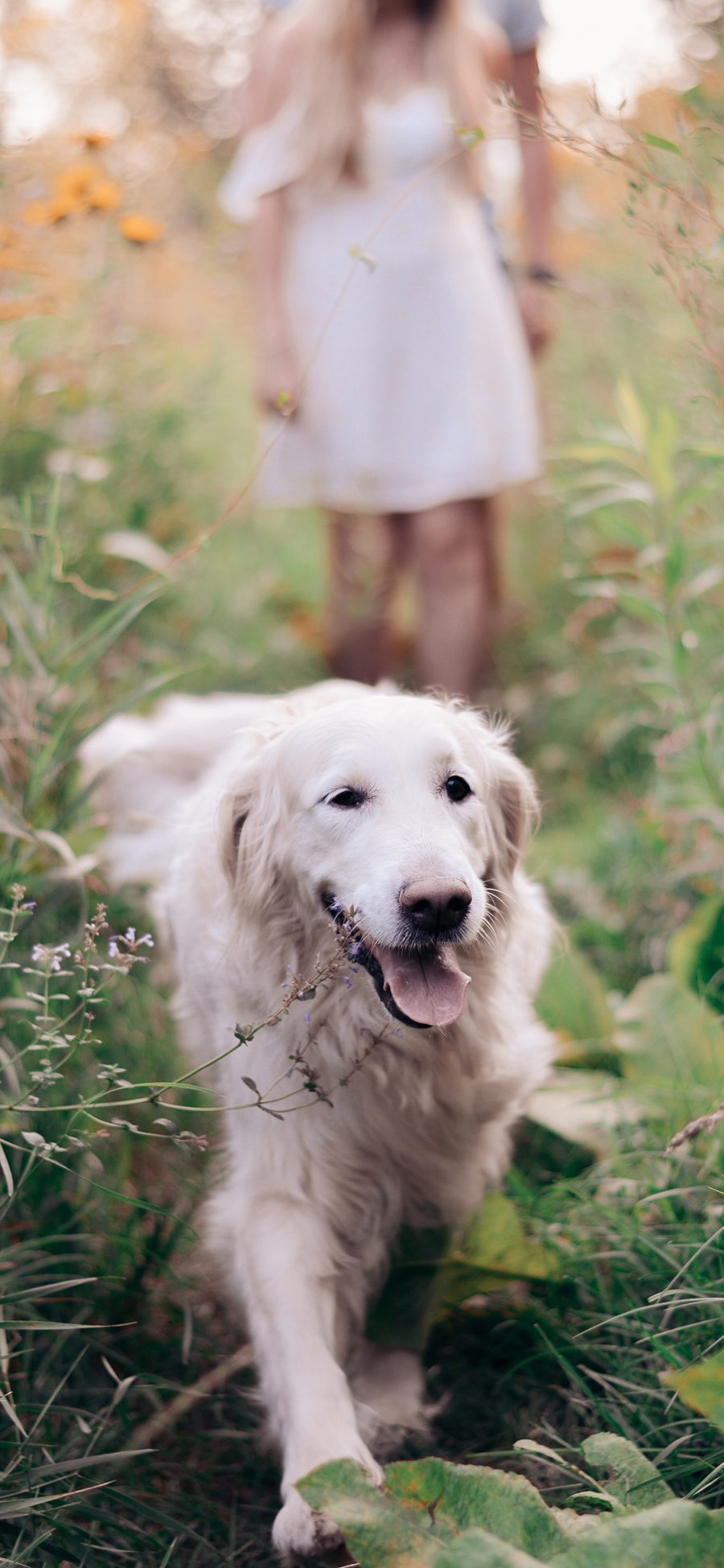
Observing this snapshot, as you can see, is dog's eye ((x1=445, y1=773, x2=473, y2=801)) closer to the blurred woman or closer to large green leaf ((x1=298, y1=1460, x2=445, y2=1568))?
large green leaf ((x1=298, y1=1460, x2=445, y2=1568))

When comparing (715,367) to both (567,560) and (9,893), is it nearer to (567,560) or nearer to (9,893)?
(9,893)

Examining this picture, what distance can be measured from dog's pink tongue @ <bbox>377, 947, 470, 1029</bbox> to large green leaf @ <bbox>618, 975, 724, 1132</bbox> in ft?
1.87

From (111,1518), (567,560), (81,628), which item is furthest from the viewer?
(567,560)

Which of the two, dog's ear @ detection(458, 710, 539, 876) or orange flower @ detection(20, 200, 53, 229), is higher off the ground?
orange flower @ detection(20, 200, 53, 229)

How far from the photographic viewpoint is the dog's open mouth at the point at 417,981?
1.70 m

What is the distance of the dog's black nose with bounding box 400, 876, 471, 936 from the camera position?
63.3 inches

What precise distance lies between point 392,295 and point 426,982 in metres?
3.08

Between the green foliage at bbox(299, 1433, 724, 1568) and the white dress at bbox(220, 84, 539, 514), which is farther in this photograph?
the white dress at bbox(220, 84, 539, 514)

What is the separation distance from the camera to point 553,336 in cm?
552

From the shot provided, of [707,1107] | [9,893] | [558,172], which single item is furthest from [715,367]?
[558,172]

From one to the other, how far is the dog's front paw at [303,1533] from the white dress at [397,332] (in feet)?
10.6

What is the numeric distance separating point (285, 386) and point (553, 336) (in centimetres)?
195

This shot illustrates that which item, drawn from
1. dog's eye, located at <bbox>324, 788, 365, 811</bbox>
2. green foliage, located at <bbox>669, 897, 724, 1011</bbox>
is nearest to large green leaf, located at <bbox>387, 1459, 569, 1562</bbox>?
dog's eye, located at <bbox>324, 788, 365, 811</bbox>

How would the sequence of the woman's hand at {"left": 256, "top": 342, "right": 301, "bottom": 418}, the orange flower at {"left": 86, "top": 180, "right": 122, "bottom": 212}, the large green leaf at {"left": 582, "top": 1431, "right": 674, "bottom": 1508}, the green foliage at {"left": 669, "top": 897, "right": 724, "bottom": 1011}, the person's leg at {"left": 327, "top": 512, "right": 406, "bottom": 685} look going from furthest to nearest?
the person's leg at {"left": 327, "top": 512, "right": 406, "bottom": 685}, the woman's hand at {"left": 256, "top": 342, "right": 301, "bottom": 418}, the orange flower at {"left": 86, "top": 180, "right": 122, "bottom": 212}, the green foliage at {"left": 669, "top": 897, "right": 724, "bottom": 1011}, the large green leaf at {"left": 582, "top": 1431, "right": 674, "bottom": 1508}
